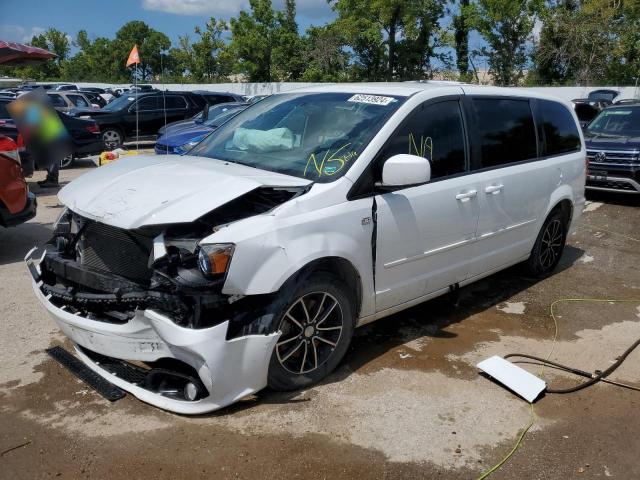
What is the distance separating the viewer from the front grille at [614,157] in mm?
9711

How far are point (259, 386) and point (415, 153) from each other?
192 centimetres

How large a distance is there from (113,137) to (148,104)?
1.69 m

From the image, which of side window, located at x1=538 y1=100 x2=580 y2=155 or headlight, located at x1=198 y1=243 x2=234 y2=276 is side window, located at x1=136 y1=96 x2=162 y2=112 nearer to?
side window, located at x1=538 y1=100 x2=580 y2=155

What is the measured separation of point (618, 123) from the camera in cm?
1096

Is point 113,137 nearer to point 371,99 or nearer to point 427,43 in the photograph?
point 371,99

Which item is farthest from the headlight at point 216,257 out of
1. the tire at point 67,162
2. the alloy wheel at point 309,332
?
the tire at point 67,162

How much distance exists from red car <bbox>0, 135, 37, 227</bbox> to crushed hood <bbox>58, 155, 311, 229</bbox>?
284cm

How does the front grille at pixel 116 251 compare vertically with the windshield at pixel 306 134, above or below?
below

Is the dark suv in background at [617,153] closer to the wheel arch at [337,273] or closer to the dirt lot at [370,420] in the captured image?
the dirt lot at [370,420]

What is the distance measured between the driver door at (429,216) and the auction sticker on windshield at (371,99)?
7.8 inches

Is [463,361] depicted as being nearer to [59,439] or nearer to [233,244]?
[233,244]

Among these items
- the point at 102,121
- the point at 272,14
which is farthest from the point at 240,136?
the point at 272,14

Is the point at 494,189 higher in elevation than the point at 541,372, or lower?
higher

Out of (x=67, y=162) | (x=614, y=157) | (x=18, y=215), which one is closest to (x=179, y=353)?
(x=18, y=215)
